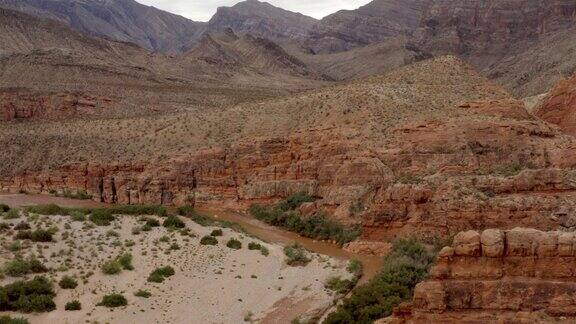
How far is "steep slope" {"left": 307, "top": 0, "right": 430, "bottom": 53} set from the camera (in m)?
180

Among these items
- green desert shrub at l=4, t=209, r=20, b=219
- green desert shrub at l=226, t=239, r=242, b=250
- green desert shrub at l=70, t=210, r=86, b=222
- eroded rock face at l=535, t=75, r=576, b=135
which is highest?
eroded rock face at l=535, t=75, r=576, b=135

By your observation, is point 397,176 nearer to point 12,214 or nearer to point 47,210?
point 47,210

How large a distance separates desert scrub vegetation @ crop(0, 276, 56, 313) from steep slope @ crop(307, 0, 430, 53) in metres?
151

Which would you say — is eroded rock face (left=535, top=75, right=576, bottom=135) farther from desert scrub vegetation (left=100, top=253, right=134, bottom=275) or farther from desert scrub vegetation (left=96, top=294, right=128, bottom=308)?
desert scrub vegetation (left=96, top=294, right=128, bottom=308)

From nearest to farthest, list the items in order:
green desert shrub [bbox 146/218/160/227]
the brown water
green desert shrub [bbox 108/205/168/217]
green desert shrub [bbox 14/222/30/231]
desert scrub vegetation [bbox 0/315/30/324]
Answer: desert scrub vegetation [bbox 0/315/30/324] → green desert shrub [bbox 14/222/30/231] → the brown water → green desert shrub [bbox 146/218/160/227] → green desert shrub [bbox 108/205/168/217]

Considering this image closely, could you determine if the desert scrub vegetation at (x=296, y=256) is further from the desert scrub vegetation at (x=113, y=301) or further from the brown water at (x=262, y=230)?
the desert scrub vegetation at (x=113, y=301)

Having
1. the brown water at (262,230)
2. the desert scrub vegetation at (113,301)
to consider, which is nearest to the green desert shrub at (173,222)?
the brown water at (262,230)

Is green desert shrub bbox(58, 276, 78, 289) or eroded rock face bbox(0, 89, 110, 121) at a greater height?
eroded rock face bbox(0, 89, 110, 121)

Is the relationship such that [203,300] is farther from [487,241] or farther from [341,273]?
[487,241]

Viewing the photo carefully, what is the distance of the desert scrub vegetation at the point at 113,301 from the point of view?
88.5ft

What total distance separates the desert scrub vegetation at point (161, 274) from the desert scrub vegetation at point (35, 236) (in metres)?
5.53

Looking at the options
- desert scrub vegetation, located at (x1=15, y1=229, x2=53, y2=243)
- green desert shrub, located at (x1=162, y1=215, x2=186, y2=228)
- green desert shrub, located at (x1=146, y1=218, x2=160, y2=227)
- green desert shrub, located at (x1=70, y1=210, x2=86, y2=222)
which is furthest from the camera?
green desert shrub, located at (x1=162, y1=215, x2=186, y2=228)

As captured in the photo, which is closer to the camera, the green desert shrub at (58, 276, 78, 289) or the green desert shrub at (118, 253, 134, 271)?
the green desert shrub at (58, 276, 78, 289)

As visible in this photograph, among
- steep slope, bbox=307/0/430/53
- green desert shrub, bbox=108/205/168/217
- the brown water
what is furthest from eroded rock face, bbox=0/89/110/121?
steep slope, bbox=307/0/430/53
